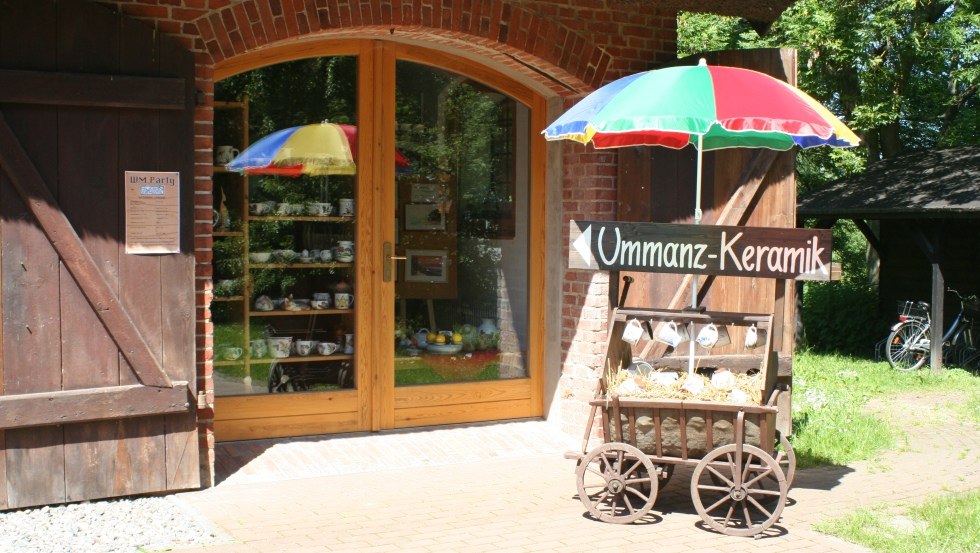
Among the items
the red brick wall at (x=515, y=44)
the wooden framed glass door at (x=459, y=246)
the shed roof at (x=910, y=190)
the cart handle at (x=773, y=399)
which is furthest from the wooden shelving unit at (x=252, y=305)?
the shed roof at (x=910, y=190)

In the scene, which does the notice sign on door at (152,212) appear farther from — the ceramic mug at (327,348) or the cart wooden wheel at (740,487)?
the cart wooden wheel at (740,487)

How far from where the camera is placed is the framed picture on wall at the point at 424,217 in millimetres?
7551

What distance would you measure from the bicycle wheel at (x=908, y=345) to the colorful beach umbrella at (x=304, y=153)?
9338 mm

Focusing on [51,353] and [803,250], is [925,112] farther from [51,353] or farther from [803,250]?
[51,353]

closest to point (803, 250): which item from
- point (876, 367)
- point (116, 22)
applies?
point (116, 22)

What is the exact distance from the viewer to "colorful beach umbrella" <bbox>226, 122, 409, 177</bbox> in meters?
7.02

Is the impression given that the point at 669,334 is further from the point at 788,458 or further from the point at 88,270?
the point at 88,270

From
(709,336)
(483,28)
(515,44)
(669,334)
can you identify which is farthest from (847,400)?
(483,28)

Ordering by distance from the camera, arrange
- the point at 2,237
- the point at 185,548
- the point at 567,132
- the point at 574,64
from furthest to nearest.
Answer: the point at 574,64 < the point at 567,132 < the point at 2,237 < the point at 185,548

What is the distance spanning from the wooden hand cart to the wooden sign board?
11.9 inches

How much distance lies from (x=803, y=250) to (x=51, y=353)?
4.07 meters

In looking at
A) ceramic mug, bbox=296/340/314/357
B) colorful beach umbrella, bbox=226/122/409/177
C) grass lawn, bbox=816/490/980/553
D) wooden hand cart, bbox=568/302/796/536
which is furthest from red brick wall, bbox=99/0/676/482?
grass lawn, bbox=816/490/980/553

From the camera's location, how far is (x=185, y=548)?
505 cm

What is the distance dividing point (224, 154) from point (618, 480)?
3421mm
